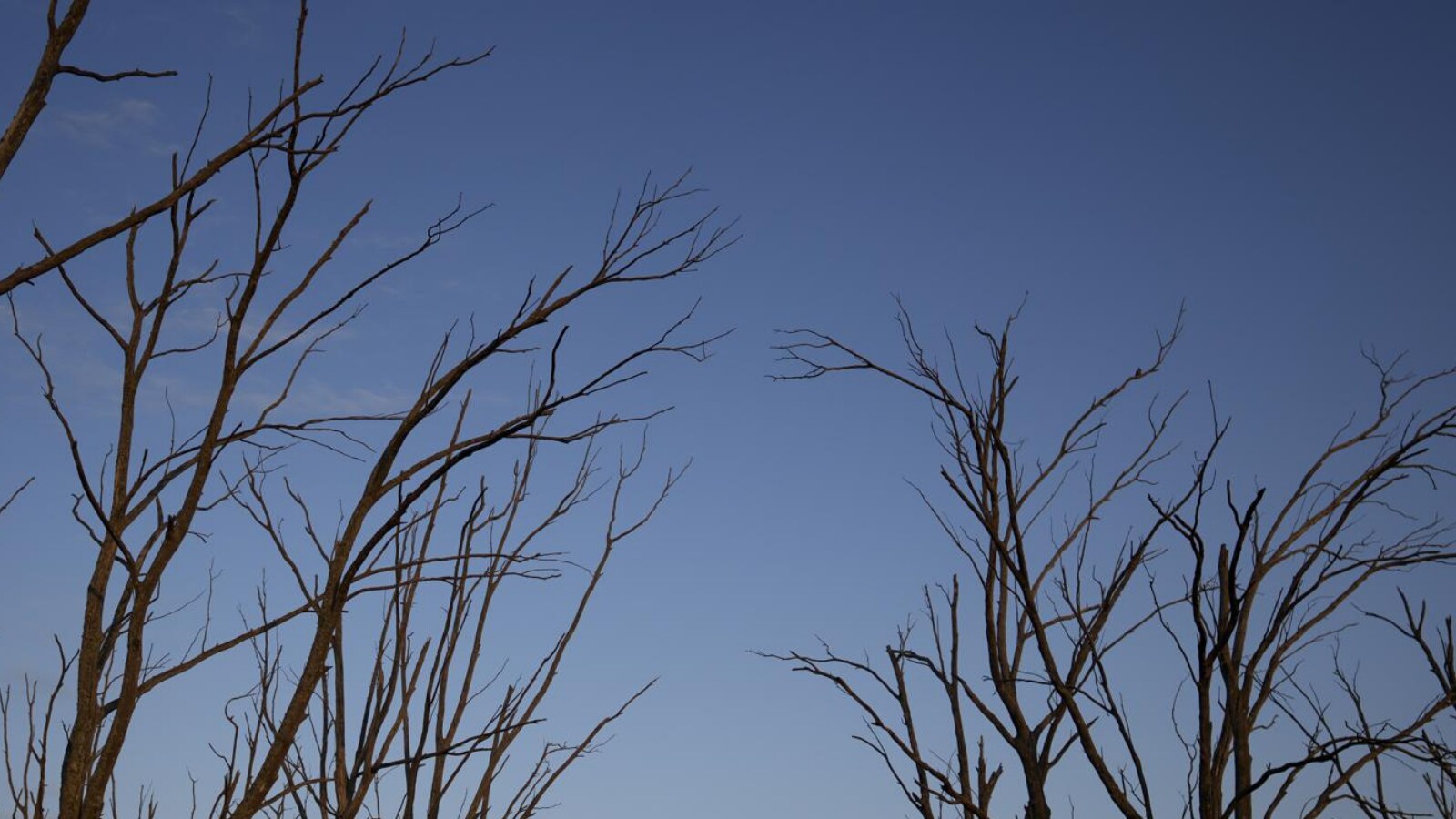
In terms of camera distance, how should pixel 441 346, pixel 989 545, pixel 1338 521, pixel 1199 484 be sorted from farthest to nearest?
pixel 989 545
pixel 1338 521
pixel 441 346
pixel 1199 484

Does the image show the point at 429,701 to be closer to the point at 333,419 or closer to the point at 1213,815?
the point at 333,419

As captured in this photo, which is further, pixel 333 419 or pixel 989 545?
pixel 989 545

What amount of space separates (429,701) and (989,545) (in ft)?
8.59

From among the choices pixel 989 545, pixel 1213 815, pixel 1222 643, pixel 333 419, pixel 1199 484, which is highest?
pixel 989 545

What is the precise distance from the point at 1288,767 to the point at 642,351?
6.45 ft

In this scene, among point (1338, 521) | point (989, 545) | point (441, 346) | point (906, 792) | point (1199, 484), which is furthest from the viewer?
point (989, 545)

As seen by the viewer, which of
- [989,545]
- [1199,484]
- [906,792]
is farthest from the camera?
[989,545]

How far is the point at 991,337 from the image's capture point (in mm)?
4559

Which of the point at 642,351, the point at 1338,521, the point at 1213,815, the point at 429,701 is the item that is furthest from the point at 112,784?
the point at 1338,521

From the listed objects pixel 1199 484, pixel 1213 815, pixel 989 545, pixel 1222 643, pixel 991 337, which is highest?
pixel 991 337

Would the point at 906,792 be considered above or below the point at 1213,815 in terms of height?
above

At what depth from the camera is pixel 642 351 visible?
8.34 ft

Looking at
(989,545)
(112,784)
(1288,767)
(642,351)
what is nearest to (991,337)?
(989,545)

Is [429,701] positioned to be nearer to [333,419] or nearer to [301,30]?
[333,419]
